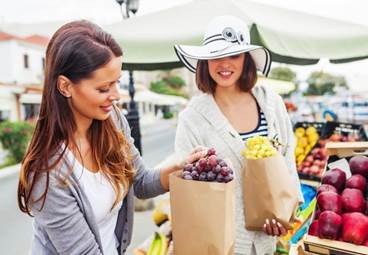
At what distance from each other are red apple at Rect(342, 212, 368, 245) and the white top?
920 mm

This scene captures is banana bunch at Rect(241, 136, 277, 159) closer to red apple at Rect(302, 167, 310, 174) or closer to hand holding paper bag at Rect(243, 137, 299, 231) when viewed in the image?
hand holding paper bag at Rect(243, 137, 299, 231)

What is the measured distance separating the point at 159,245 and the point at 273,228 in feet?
6.09

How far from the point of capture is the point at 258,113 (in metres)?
2.16

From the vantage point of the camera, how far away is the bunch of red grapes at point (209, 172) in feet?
4.65

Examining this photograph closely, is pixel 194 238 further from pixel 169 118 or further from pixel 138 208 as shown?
pixel 169 118

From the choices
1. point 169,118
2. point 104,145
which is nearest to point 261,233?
point 104,145

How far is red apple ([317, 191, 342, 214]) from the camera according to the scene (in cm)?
162

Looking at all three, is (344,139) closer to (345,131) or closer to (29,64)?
(345,131)

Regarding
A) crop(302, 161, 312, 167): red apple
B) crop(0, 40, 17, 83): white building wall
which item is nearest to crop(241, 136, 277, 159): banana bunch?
crop(302, 161, 312, 167): red apple

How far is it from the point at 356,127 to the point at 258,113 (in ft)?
10.5

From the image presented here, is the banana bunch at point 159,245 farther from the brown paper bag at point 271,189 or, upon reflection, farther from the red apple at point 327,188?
the red apple at point 327,188

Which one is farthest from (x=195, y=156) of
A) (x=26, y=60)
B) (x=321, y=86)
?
(x=321, y=86)

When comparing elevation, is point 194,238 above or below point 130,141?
below

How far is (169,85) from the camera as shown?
68375mm
